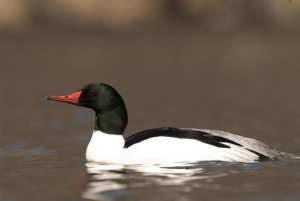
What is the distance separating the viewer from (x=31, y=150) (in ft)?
45.3

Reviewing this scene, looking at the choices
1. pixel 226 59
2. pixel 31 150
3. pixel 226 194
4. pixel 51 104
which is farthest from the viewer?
pixel 226 59

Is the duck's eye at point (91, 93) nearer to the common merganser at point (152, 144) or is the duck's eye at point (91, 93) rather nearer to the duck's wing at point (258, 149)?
the common merganser at point (152, 144)

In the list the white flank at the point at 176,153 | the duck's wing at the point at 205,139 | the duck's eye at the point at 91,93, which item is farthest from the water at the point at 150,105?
the duck's eye at the point at 91,93

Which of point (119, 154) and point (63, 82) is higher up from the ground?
point (63, 82)

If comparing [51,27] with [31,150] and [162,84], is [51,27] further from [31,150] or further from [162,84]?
[31,150]

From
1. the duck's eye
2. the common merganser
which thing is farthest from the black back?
the duck's eye

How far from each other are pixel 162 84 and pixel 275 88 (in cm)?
239

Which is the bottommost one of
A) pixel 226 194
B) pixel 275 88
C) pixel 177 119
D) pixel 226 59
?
pixel 226 194

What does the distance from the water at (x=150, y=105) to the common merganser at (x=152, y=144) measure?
205 millimetres

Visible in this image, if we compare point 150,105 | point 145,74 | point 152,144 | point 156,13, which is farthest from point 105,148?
point 156,13

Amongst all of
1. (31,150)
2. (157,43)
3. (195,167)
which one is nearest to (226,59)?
(157,43)

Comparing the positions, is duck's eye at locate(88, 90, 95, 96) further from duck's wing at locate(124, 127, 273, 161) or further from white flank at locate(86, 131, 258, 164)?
white flank at locate(86, 131, 258, 164)

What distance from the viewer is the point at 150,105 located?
18.2 metres

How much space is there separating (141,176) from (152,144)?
0.74 metres
